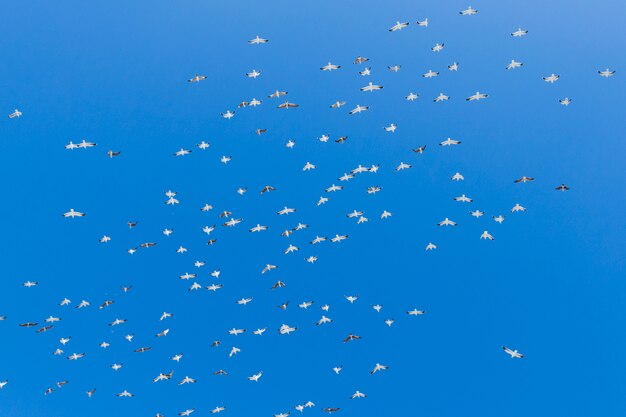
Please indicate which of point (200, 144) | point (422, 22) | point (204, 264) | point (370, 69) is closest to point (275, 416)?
point (204, 264)

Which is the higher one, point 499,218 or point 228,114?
point 228,114

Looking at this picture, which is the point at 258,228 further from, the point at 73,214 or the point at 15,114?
the point at 15,114

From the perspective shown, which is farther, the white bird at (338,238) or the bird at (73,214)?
the white bird at (338,238)

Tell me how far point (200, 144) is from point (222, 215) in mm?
7742

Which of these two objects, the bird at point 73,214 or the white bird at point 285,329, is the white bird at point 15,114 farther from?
the white bird at point 285,329

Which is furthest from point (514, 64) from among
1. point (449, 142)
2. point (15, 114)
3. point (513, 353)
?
point (15, 114)

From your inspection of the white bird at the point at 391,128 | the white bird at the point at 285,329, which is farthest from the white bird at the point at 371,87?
the white bird at the point at 285,329

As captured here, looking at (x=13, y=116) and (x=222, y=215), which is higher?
(x=13, y=116)

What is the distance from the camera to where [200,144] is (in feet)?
238

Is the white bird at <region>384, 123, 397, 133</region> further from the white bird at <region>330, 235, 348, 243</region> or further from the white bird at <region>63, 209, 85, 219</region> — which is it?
the white bird at <region>63, 209, 85, 219</region>

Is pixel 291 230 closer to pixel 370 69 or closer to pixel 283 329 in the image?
pixel 283 329

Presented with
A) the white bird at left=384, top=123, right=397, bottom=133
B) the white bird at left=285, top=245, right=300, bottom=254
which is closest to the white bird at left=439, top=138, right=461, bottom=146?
the white bird at left=384, top=123, right=397, bottom=133

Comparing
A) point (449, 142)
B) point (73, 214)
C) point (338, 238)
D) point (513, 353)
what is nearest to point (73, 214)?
point (73, 214)

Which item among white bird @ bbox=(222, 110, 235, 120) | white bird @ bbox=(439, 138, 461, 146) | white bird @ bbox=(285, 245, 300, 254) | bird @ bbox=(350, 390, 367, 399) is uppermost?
white bird @ bbox=(222, 110, 235, 120)
